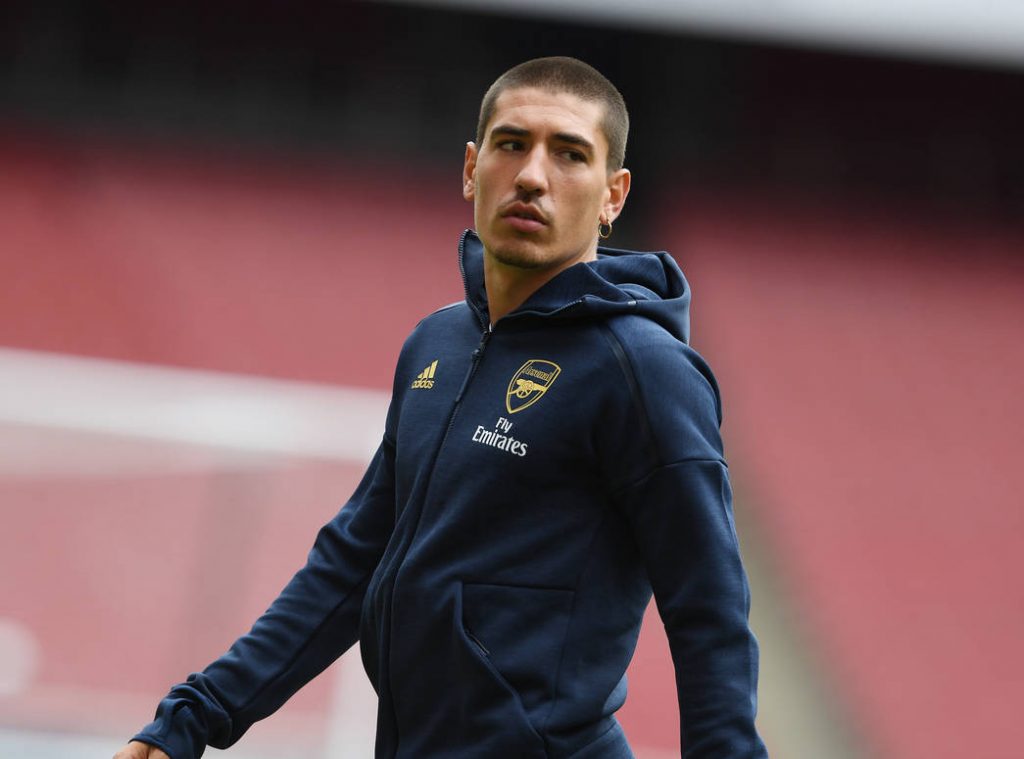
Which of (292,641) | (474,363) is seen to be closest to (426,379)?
(474,363)

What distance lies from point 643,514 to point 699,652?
18 centimetres

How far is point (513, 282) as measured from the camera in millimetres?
1742

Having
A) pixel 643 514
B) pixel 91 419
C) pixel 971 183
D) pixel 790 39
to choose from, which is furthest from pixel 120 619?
pixel 971 183

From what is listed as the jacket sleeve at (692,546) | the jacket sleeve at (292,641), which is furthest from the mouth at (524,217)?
the jacket sleeve at (292,641)

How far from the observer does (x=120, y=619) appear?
18.0 ft

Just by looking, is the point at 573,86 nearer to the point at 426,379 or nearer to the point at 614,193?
the point at 614,193

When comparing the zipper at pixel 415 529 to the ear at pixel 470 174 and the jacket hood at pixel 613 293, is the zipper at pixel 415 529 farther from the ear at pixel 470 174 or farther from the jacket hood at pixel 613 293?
the ear at pixel 470 174

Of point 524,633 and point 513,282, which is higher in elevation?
point 513,282

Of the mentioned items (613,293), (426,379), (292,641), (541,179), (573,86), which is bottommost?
(292,641)

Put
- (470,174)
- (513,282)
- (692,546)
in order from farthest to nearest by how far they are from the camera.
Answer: (470,174) < (513,282) < (692,546)

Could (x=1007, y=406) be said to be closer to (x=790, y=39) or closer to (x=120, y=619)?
(x=790, y=39)

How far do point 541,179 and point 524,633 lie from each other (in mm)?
580

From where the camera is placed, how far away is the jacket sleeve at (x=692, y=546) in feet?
4.62

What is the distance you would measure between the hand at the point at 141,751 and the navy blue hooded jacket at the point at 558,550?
1 centimetres
